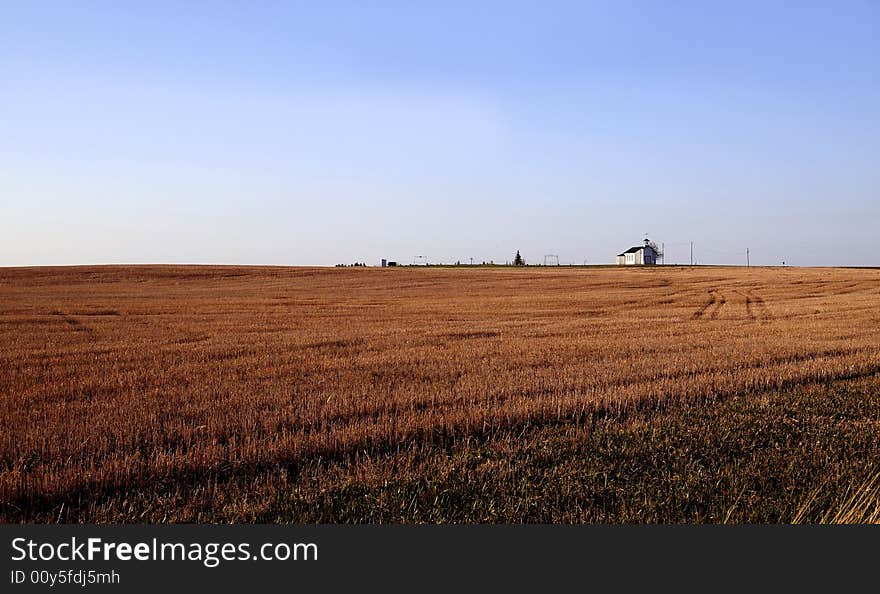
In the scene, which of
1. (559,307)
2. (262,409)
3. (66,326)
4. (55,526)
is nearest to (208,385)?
(262,409)

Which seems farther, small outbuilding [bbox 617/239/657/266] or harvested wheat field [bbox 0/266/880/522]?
small outbuilding [bbox 617/239/657/266]

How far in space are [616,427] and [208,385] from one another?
750cm

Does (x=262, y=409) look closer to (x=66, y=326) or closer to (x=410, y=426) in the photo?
(x=410, y=426)

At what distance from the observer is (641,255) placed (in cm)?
13362

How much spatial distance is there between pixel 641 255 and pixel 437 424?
428ft

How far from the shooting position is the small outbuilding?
5261 inches

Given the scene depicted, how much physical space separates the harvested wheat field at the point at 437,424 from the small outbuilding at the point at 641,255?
373 ft

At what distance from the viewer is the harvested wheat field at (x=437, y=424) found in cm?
681

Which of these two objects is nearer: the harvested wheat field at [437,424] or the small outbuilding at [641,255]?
the harvested wheat field at [437,424]

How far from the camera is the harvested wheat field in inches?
268

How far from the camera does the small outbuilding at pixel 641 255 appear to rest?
438ft

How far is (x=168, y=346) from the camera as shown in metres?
19.2

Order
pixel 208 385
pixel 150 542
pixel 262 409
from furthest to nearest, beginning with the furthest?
1. pixel 208 385
2. pixel 262 409
3. pixel 150 542

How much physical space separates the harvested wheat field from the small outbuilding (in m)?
114
